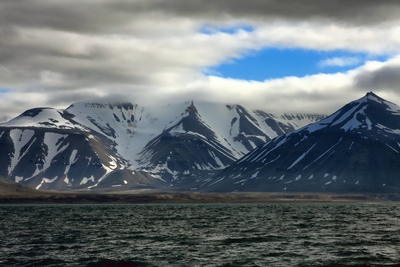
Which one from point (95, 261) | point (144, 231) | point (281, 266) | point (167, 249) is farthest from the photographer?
point (144, 231)

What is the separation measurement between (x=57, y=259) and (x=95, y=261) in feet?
15.9

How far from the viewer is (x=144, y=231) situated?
93500 mm

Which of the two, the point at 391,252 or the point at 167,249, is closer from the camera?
the point at 391,252

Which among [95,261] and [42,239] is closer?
[95,261]

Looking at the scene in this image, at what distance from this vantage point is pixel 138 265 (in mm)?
55250

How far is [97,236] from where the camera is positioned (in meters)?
84.3

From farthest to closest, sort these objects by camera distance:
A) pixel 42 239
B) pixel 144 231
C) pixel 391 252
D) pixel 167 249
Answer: pixel 144 231
pixel 42 239
pixel 167 249
pixel 391 252

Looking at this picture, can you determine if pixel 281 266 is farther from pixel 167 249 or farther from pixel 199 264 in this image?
pixel 167 249

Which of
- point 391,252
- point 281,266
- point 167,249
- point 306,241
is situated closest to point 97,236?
point 167,249

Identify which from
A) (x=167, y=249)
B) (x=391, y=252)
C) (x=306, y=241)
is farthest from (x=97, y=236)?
(x=391, y=252)

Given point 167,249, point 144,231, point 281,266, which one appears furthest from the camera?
point 144,231

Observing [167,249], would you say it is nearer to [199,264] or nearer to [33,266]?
[199,264]

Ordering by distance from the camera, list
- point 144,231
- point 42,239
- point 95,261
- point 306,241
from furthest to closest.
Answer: point 144,231 → point 42,239 → point 306,241 → point 95,261

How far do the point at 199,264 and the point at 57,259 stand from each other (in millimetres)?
16591
